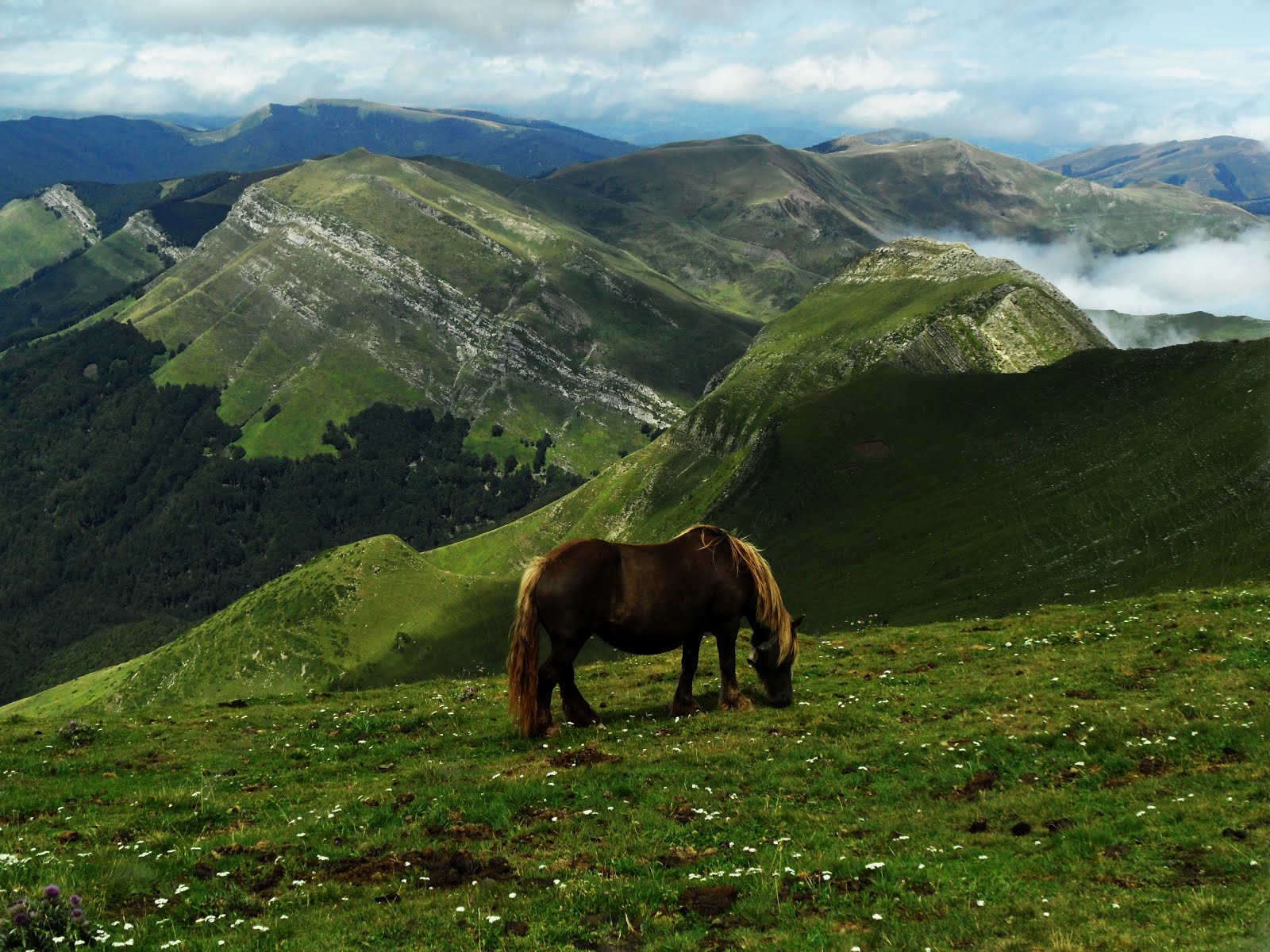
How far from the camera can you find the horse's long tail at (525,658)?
2286cm

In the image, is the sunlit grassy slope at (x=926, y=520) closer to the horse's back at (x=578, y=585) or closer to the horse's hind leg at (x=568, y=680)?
the horse's hind leg at (x=568, y=680)

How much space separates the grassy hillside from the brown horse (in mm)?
1214

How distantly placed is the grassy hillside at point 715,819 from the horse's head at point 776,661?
84cm

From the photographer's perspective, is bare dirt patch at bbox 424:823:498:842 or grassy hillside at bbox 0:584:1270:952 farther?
bare dirt patch at bbox 424:823:498:842

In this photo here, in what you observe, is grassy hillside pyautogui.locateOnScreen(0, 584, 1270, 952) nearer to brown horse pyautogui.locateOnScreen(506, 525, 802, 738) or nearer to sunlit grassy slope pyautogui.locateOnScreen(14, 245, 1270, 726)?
brown horse pyautogui.locateOnScreen(506, 525, 802, 738)

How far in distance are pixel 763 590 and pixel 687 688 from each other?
12.0 ft

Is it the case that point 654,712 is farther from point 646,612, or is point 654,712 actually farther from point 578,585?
point 578,585

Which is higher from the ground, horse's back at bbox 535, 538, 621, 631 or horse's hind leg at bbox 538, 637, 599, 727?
horse's back at bbox 535, 538, 621, 631

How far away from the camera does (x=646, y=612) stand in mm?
23750

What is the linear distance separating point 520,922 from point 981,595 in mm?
80521

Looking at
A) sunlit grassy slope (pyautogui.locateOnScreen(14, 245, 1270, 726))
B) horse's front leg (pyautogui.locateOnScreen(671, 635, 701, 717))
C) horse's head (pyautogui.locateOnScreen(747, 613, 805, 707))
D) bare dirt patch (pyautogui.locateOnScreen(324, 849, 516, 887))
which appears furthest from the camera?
sunlit grassy slope (pyautogui.locateOnScreen(14, 245, 1270, 726))

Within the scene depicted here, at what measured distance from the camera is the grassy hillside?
12.4 m

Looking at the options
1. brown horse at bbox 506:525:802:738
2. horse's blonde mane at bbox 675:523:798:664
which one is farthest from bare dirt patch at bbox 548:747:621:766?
horse's blonde mane at bbox 675:523:798:664

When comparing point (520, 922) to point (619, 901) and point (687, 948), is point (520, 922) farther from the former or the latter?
point (687, 948)
